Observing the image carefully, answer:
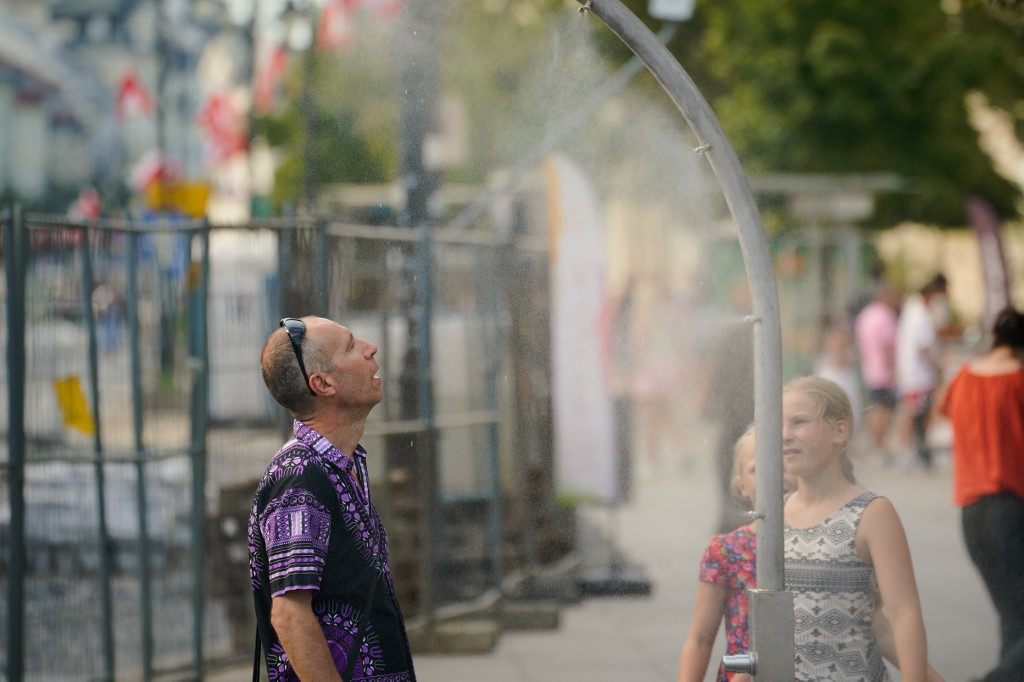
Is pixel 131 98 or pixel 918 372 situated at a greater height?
pixel 131 98

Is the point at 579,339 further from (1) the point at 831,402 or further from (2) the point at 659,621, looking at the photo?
(1) the point at 831,402

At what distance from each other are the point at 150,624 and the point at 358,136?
26312 mm

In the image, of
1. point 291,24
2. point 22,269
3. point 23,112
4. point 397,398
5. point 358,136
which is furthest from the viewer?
point 23,112

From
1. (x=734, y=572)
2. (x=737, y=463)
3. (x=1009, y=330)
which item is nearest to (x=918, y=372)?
(x=1009, y=330)

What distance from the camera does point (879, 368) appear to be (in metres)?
15.8

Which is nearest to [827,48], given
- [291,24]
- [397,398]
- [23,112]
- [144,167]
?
[291,24]

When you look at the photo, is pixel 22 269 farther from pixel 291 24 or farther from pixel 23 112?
pixel 23 112

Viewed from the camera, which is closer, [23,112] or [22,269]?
[22,269]

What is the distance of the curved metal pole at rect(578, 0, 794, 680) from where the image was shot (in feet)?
11.4

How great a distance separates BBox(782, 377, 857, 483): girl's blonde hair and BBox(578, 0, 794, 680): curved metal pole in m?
0.51

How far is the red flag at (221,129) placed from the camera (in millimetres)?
25781

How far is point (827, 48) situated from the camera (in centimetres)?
2264

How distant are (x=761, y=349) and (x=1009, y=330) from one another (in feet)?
10.5

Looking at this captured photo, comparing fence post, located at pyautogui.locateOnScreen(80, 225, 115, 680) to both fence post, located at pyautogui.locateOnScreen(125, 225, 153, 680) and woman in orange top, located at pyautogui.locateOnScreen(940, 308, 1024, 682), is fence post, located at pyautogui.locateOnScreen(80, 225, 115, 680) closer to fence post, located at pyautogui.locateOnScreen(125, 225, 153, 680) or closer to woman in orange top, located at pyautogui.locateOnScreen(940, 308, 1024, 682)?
fence post, located at pyautogui.locateOnScreen(125, 225, 153, 680)
